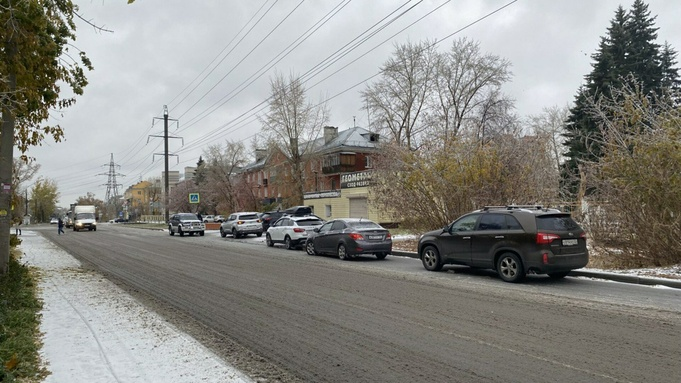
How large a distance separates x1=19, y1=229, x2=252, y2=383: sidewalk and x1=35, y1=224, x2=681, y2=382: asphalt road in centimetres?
39

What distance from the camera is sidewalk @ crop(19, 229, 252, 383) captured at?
5.09 metres

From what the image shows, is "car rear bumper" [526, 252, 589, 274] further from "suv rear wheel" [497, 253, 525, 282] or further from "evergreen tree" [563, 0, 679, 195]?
→ "evergreen tree" [563, 0, 679, 195]

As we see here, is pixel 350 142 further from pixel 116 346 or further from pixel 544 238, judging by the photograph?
pixel 116 346

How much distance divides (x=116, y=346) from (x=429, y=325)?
4.24 metres

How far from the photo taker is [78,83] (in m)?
11.3

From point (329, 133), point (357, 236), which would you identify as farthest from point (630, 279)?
point (329, 133)

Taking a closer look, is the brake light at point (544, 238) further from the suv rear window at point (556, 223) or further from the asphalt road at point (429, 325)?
the asphalt road at point (429, 325)

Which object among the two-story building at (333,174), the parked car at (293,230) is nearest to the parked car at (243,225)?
the two-story building at (333,174)

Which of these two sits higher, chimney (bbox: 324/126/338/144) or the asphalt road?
chimney (bbox: 324/126/338/144)

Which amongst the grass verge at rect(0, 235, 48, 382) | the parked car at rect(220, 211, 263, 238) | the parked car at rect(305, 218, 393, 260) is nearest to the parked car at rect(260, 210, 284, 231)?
the parked car at rect(220, 211, 263, 238)

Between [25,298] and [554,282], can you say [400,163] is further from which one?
[25,298]

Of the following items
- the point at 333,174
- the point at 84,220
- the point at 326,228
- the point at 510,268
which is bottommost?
the point at 510,268

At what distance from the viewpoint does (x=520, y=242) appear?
437 inches

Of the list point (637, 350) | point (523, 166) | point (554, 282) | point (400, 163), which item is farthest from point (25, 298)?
point (523, 166)
